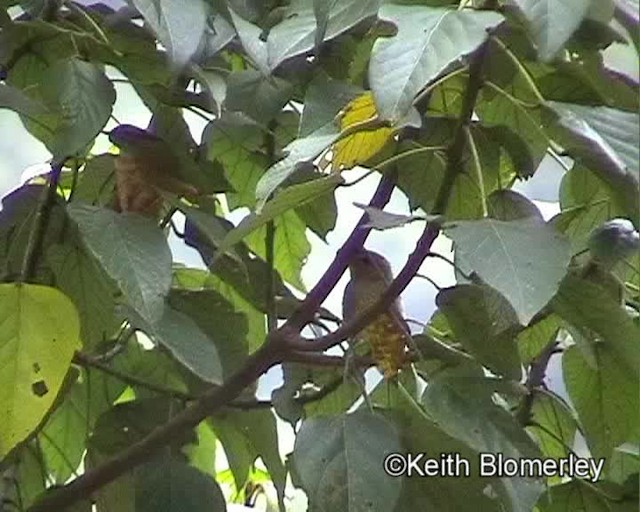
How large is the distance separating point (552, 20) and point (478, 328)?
178mm

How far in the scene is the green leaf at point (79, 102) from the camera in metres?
0.50

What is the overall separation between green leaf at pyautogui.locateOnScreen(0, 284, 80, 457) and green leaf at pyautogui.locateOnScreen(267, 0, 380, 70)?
137 millimetres

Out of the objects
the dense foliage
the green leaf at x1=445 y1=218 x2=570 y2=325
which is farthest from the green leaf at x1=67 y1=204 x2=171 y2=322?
the green leaf at x1=445 y1=218 x2=570 y2=325

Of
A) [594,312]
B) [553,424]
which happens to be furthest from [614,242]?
[553,424]

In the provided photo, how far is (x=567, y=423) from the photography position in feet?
2.12

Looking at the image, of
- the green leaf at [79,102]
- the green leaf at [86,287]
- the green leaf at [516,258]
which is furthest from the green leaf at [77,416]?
the green leaf at [516,258]

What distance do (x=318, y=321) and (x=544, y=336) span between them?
116mm

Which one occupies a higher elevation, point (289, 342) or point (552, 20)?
point (552, 20)

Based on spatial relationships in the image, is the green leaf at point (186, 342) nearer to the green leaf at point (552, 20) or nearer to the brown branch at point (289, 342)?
the brown branch at point (289, 342)

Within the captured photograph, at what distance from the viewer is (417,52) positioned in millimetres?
404

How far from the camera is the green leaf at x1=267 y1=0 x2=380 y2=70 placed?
1.53ft

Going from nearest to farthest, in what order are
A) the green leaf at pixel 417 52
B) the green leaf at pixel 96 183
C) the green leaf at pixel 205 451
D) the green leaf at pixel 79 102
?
the green leaf at pixel 417 52
the green leaf at pixel 79 102
the green leaf at pixel 96 183
the green leaf at pixel 205 451

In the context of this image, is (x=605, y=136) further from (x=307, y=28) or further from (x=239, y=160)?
(x=239, y=160)

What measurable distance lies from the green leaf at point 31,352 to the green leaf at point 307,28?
0.45 ft
